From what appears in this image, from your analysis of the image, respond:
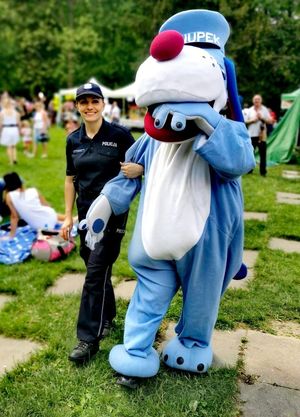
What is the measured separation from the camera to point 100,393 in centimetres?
256

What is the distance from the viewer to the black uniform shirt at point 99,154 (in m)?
3.04

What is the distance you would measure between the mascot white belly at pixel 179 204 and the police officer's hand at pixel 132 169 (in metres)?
0.28

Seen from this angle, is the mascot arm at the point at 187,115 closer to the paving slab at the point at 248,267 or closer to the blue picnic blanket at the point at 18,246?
the paving slab at the point at 248,267

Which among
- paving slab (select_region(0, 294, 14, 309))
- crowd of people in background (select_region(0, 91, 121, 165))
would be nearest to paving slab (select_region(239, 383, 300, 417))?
paving slab (select_region(0, 294, 14, 309))

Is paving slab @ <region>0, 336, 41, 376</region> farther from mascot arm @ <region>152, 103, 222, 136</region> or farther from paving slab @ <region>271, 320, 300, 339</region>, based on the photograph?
mascot arm @ <region>152, 103, 222, 136</region>

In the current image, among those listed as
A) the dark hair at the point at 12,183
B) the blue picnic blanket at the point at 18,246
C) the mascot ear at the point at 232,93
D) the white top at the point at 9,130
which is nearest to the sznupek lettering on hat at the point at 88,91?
the mascot ear at the point at 232,93

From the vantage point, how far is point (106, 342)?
3.13 meters

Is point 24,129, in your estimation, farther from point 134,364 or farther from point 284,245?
point 134,364

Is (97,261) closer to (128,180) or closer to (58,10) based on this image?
(128,180)

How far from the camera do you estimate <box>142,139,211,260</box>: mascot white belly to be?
2.37 metres

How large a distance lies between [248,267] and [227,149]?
8.16 ft

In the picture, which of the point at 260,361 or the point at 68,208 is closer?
the point at 260,361

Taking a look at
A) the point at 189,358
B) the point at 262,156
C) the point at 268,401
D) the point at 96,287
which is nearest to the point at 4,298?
the point at 96,287

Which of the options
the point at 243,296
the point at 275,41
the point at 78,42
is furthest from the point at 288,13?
the point at 243,296
